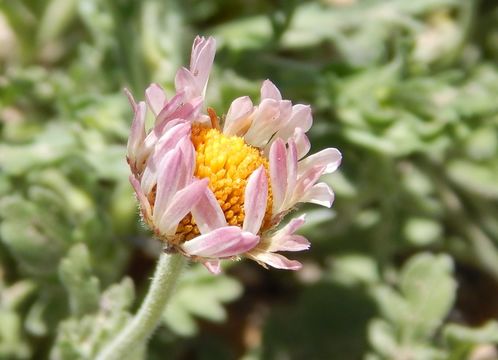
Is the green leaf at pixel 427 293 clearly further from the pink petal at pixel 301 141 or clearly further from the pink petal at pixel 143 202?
the pink petal at pixel 143 202

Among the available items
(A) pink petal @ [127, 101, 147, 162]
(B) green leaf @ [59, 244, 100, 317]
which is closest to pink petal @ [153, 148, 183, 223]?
(A) pink petal @ [127, 101, 147, 162]

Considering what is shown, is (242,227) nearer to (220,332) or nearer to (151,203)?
(151,203)

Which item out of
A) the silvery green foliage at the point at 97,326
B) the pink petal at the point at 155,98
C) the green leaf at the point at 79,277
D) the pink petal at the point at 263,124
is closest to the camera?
the pink petal at the point at 155,98

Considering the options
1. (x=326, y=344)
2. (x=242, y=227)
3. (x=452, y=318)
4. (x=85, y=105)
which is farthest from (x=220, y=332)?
(x=242, y=227)

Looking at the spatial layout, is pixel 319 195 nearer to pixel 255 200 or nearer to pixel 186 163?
pixel 255 200

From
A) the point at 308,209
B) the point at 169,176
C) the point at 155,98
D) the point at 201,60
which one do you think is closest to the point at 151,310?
the point at 169,176

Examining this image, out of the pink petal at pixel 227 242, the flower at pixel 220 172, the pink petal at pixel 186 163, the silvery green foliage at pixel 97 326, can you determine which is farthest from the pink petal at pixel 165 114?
the silvery green foliage at pixel 97 326
